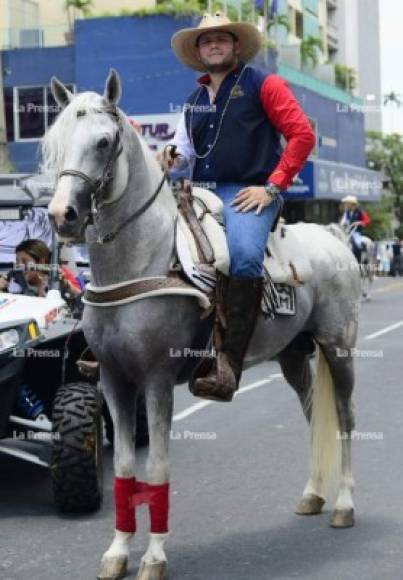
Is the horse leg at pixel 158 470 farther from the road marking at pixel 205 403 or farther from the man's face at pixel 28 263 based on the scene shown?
the road marking at pixel 205 403

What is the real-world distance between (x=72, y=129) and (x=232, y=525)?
2.66 metres

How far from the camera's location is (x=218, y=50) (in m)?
6.04

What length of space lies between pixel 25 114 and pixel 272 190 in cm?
3211

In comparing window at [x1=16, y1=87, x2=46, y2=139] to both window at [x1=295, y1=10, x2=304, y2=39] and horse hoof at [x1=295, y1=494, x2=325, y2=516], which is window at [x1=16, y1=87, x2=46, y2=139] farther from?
horse hoof at [x1=295, y1=494, x2=325, y2=516]

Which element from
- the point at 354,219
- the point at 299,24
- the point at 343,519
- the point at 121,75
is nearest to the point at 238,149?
the point at 343,519

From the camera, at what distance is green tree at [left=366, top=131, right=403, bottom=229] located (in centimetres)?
7088

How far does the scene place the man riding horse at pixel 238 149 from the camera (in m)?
5.78

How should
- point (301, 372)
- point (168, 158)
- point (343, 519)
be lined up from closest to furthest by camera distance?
point (168, 158) < point (343, 519) < point (301, 372)

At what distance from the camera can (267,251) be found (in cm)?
616

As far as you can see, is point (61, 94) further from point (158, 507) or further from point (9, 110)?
point (9, 110)

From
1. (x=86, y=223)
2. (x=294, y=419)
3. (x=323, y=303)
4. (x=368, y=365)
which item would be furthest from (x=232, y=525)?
(x=368, y=365)

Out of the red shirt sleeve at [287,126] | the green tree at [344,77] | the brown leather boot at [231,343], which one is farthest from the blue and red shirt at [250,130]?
the green tree at [344,77]

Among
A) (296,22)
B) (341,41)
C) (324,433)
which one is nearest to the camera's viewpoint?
(324,433)

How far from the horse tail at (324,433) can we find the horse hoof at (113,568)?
1.70 metres
